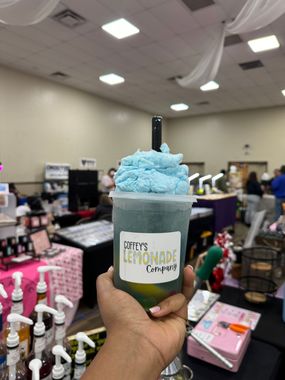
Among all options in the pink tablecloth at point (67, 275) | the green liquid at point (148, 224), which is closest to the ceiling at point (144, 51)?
the pink tablecloth at point (67, 275)

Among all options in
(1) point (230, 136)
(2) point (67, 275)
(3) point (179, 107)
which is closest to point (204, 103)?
(3) point (179, 107)

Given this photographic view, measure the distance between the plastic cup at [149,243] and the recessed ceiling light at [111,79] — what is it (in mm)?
6354

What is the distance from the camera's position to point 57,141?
715 cm

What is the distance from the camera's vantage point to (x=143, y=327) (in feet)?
1.82

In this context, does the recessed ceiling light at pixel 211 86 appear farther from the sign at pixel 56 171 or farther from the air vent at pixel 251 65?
the sign at pixel 56 171

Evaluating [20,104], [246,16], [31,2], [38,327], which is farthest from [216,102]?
[38,327]

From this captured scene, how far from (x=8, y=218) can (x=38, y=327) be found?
1.57 metres

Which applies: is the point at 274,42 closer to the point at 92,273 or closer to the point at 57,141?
the point at 92,273

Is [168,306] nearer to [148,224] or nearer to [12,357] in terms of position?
[148,224]

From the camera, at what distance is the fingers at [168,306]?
0.57 metres

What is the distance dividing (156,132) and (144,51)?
5056 mm

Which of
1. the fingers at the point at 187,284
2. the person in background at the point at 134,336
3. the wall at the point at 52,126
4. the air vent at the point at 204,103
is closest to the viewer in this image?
the person in background at the point at 134,336

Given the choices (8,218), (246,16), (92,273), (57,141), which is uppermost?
(246,16)

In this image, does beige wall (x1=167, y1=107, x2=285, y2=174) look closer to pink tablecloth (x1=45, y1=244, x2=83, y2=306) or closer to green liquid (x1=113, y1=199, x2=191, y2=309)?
pink tablecloth (x1=45, y1=244, x2=83, y2=306)
